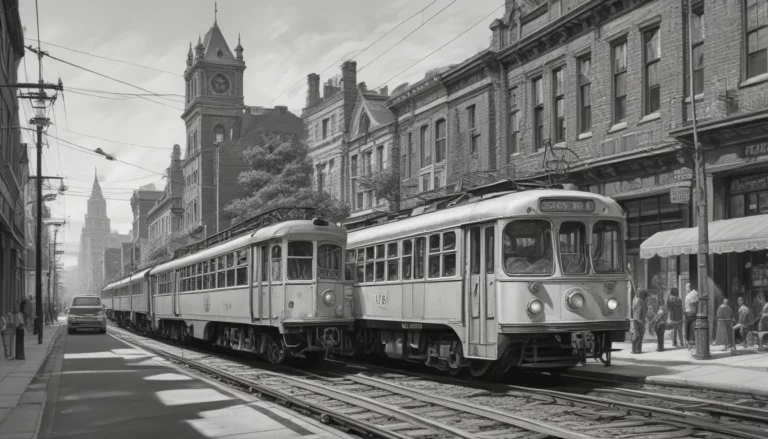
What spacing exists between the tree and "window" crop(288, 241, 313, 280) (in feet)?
79.3

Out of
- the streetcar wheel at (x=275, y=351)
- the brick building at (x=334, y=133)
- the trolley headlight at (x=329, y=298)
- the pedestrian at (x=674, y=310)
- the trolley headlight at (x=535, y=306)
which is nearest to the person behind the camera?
the trolley headlight at (x=535, y=306)

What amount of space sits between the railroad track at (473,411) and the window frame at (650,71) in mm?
11744

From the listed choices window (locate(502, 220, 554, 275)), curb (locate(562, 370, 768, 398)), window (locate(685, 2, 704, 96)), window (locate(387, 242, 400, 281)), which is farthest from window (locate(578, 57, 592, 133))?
window (locate(502, 220, 554, 275))

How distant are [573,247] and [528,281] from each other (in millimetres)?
1022

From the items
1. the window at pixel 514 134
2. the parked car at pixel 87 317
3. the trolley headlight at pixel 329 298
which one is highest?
the window at pixel 514 134

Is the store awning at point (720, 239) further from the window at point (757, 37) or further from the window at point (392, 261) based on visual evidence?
the window at point (392, 261)

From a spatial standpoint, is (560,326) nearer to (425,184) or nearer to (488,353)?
(488,353)

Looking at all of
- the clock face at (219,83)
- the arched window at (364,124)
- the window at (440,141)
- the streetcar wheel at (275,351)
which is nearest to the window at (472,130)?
the window at (440,141)

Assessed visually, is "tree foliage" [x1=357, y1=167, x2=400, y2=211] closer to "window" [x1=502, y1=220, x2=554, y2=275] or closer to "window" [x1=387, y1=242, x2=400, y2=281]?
"window" [x1=387, y1=242, x2=400, y2=281]

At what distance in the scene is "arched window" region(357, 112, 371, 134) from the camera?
4306 centimetres

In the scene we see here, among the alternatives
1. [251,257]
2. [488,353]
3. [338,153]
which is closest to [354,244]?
[251,257]

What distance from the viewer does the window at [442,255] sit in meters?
14.9

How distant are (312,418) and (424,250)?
5.35 meters

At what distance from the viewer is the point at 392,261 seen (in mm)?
17391
